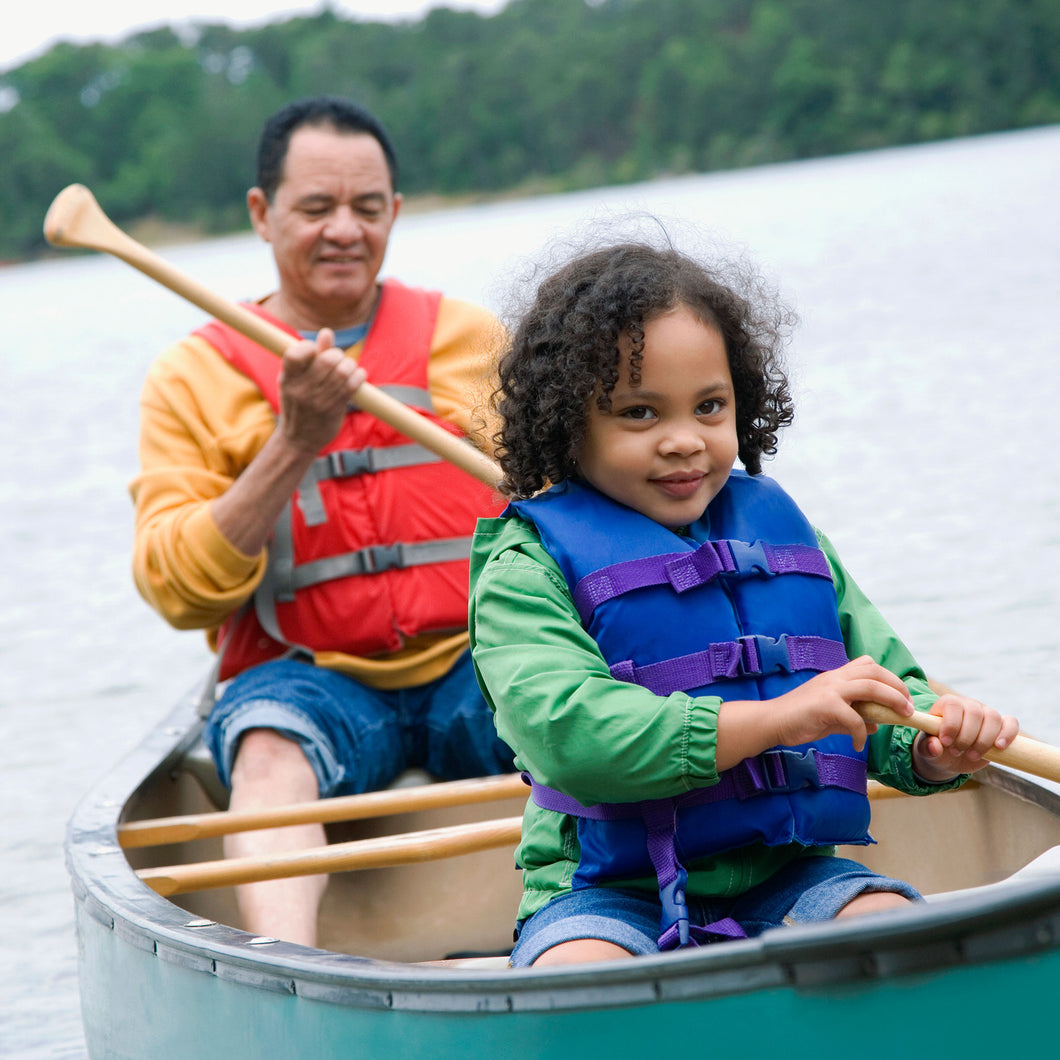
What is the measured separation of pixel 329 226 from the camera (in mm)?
2928

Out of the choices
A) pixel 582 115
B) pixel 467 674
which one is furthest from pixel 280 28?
pixel 467 674

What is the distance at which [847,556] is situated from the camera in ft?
26.0

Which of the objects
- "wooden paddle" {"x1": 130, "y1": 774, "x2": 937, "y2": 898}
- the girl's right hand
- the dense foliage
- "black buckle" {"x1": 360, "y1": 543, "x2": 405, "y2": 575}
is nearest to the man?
"black buckle" {"x1": 360, "y1": 543, "x2": 405, "y2": 575}

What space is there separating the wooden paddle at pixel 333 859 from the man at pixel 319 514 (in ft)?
0.37

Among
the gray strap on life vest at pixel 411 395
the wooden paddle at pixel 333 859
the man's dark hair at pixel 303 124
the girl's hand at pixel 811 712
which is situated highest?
the man's dark hair at pixel 303 124

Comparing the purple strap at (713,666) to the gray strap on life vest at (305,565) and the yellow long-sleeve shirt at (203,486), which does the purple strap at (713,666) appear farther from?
the gray strap on life vest at (305,565)

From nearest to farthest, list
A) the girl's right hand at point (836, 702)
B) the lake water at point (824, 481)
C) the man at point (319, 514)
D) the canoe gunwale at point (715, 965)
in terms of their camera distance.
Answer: the canoe gunwale at point (715, 965), the girl's right hand at point (836, 702), the man at point (319, 514), the lake water at point (824, 481)

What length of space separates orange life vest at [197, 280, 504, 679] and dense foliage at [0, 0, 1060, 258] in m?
44.2

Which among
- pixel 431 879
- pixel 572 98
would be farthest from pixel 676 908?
pixel 572 98

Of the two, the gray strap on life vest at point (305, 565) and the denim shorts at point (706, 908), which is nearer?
the denim shorts at point (706, 908)

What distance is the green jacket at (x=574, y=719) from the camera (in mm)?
1586

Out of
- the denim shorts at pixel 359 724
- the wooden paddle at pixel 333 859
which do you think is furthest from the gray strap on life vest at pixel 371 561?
Answer: the wooden paddle at pixel 333 859

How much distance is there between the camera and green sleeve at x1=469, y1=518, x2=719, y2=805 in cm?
158

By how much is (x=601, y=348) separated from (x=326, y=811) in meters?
1.08
